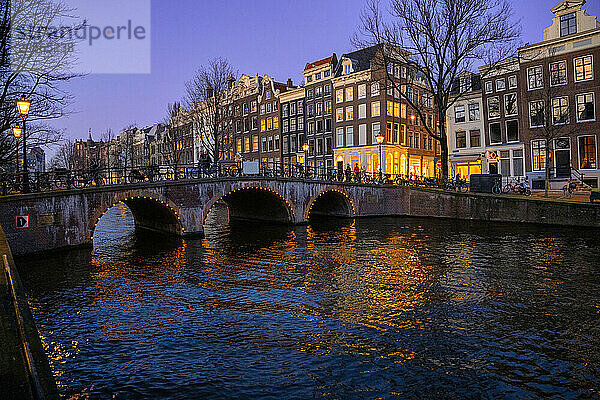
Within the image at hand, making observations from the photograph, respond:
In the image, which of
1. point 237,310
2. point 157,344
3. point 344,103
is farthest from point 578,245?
point 344,103

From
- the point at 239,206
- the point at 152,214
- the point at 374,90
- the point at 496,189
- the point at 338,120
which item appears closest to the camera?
the point at 152,214

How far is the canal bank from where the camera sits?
399 centimetres

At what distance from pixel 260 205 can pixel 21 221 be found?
18.3 m

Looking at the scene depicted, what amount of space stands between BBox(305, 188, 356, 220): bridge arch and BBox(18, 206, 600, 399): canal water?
14.7m

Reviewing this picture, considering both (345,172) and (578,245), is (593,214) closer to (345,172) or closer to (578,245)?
(578,245)

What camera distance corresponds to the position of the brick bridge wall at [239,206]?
2030cm

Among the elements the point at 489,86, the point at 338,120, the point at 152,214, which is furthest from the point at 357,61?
the point at 152,214

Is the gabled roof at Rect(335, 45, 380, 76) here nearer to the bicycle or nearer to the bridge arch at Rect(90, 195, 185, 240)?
the bicycle

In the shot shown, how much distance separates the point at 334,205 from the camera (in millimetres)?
37312

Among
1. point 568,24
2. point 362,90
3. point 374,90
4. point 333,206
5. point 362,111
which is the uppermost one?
point 568,24

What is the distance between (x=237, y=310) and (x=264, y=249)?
1005 centimetres

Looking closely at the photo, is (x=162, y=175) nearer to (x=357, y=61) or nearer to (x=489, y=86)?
(x=357, y=61)

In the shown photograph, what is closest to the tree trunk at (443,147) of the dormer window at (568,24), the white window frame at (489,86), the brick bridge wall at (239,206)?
the brick bridge wall at (239,206)

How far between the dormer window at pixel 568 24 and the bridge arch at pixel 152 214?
124 ft
